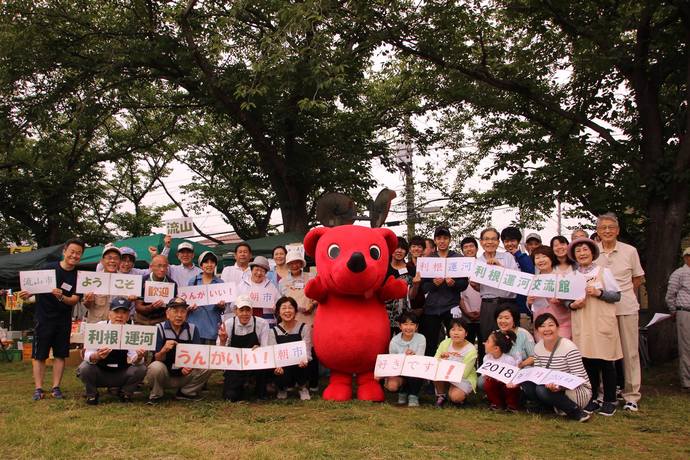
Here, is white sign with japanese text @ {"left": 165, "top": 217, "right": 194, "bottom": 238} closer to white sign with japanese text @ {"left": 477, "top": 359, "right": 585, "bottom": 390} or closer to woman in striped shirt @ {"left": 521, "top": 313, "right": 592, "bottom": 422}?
white sign with japanese text @ {"left": 477, "top": 359, "right": 585, "bottom": 390}

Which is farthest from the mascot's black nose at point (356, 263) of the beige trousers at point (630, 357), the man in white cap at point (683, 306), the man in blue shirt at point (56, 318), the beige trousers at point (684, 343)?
the beige trousers at point (684, 343)

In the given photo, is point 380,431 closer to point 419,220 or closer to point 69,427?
point 69,427

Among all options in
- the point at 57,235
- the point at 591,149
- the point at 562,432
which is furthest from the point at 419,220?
the point at 57,235

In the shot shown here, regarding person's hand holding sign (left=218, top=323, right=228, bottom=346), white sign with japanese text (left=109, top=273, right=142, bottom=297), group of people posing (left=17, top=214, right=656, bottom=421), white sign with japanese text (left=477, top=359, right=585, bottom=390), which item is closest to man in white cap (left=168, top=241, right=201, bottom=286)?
group of people posing (left=17, top=214, right=656, bottom=421)

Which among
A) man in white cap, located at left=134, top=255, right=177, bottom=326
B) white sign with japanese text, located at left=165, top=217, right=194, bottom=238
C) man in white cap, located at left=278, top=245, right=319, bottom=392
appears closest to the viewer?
man in white cap, located at left=134, top=255, right=177, bottom=326

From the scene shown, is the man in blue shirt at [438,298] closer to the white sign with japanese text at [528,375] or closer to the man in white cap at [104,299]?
the white sign with japanese text at [528,375]

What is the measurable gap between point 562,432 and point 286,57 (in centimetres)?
514

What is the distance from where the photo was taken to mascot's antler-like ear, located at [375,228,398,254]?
6449 mm

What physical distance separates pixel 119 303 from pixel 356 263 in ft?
8.38

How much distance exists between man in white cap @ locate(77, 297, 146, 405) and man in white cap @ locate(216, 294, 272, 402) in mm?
840

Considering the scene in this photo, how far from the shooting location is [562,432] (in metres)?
5.05

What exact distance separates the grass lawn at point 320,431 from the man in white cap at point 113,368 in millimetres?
215

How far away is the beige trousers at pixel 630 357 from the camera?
19.8ft

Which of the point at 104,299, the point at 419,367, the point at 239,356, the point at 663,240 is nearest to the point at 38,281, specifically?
the point at 104,299
